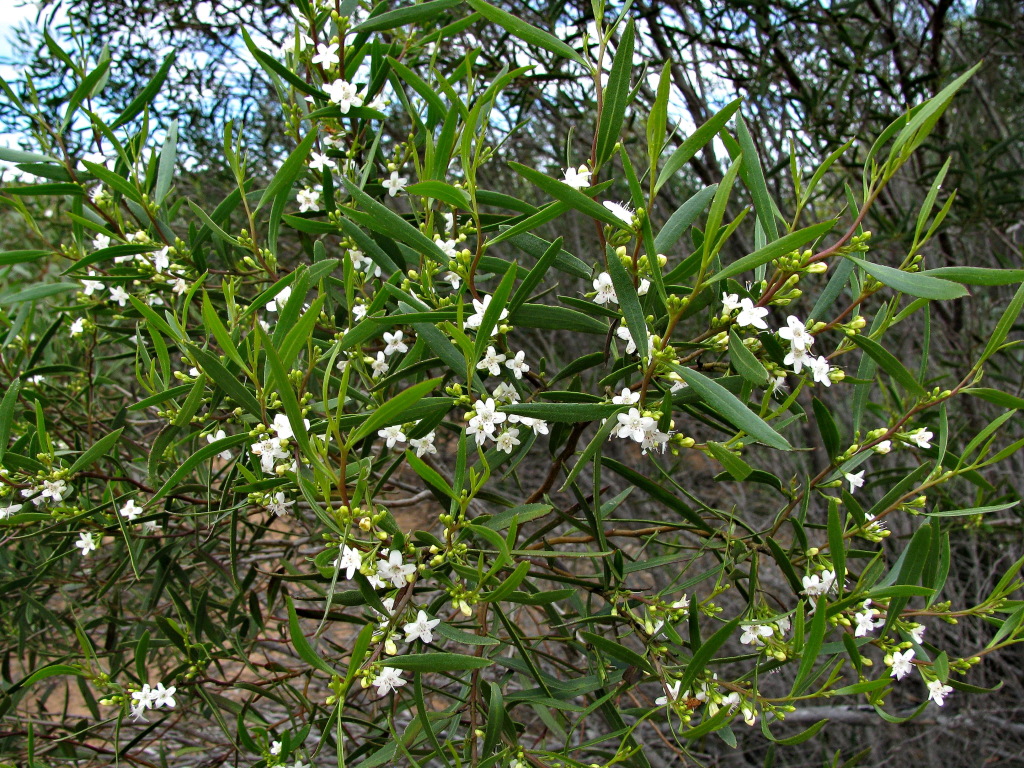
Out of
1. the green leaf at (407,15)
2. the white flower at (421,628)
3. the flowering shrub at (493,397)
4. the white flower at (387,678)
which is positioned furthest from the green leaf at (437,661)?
A: the green leaf at (407,15)

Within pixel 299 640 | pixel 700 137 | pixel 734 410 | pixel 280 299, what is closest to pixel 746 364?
pixel 734 410

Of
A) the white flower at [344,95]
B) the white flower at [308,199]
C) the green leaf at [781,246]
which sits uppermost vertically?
the white flower at [344,95]

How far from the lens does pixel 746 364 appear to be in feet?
2.77

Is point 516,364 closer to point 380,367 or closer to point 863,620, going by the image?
point 380,367

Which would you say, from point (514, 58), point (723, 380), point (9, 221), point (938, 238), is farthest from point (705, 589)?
point (9, 221)

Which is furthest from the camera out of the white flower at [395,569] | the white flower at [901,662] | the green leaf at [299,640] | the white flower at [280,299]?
the white flower at [280,299]

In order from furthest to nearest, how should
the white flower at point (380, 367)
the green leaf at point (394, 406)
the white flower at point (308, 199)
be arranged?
the white flower at point (308, 199) < the white flower at point (380, 367) < the green leaf at point (394, 406)

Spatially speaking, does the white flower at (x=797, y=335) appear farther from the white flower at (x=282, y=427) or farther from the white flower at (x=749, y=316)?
the white flower at (x=282, y=427)

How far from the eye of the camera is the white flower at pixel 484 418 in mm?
979

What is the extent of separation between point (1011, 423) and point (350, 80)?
263 centimetres

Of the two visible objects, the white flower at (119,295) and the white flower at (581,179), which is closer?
the white flower at (581,179)

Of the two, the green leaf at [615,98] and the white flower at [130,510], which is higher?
the green leaf at [615,98]

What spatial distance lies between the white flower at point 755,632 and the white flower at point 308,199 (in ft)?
3.60

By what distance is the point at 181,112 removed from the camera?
10.4ft
